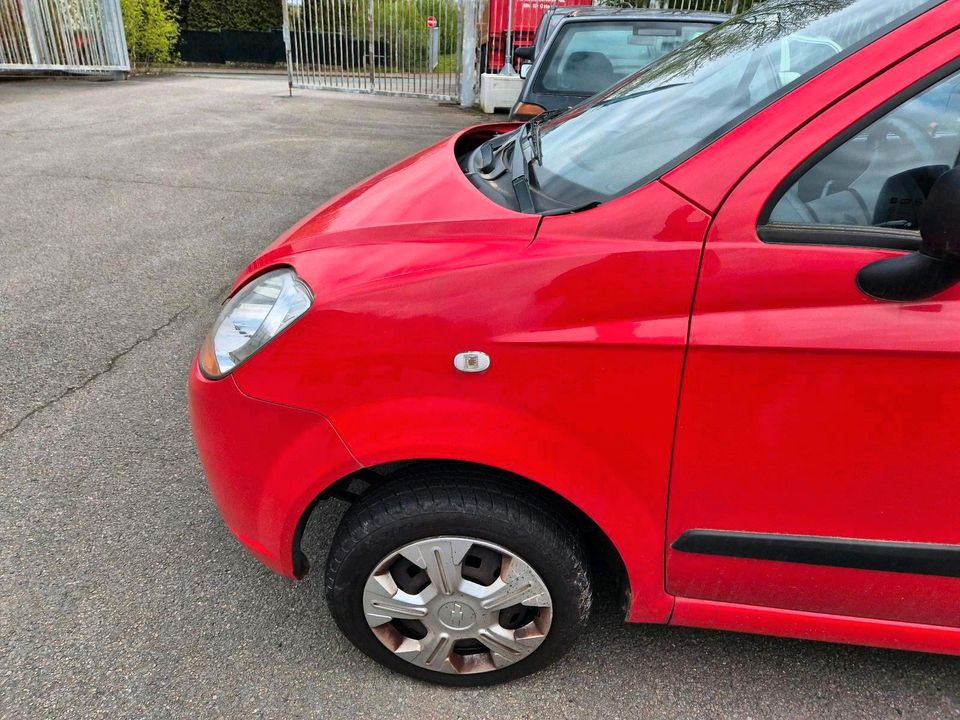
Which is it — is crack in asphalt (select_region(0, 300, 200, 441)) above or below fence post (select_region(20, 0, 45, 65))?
below

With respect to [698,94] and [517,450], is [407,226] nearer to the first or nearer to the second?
[517,450]

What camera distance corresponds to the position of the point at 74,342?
3.45 meters

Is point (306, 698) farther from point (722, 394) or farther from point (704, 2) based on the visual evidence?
point (704, 2)

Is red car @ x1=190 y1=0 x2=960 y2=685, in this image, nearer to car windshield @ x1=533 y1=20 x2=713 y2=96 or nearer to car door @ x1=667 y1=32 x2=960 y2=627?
car door @ x1=667 y1=32 x2=960 y2=627

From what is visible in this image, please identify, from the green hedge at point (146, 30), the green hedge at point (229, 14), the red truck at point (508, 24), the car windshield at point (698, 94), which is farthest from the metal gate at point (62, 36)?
the car windshield at point (698, 94)

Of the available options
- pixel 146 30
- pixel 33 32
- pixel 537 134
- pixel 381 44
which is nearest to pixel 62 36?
pixel 33 32

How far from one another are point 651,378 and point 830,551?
1.84 feet

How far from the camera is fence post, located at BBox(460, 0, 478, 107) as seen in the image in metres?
12.3

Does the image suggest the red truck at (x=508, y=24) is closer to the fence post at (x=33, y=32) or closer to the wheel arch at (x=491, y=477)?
the fence post at (x=33, y=32)

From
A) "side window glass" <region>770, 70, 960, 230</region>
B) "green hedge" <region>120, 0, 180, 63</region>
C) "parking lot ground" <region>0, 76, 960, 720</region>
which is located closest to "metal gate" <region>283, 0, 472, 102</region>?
"green hedge" <region>120, 0, 180, 63</region>

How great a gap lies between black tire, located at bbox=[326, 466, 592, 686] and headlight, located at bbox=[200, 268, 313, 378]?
455 millimetres

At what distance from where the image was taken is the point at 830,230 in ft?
4.29

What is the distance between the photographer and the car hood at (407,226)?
57.6 inches

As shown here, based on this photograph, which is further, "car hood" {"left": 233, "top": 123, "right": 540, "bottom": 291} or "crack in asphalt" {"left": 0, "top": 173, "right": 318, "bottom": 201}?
"crack in asphalt" {"left": 0, "top": 173, "right": 318, "bottom": 201}
